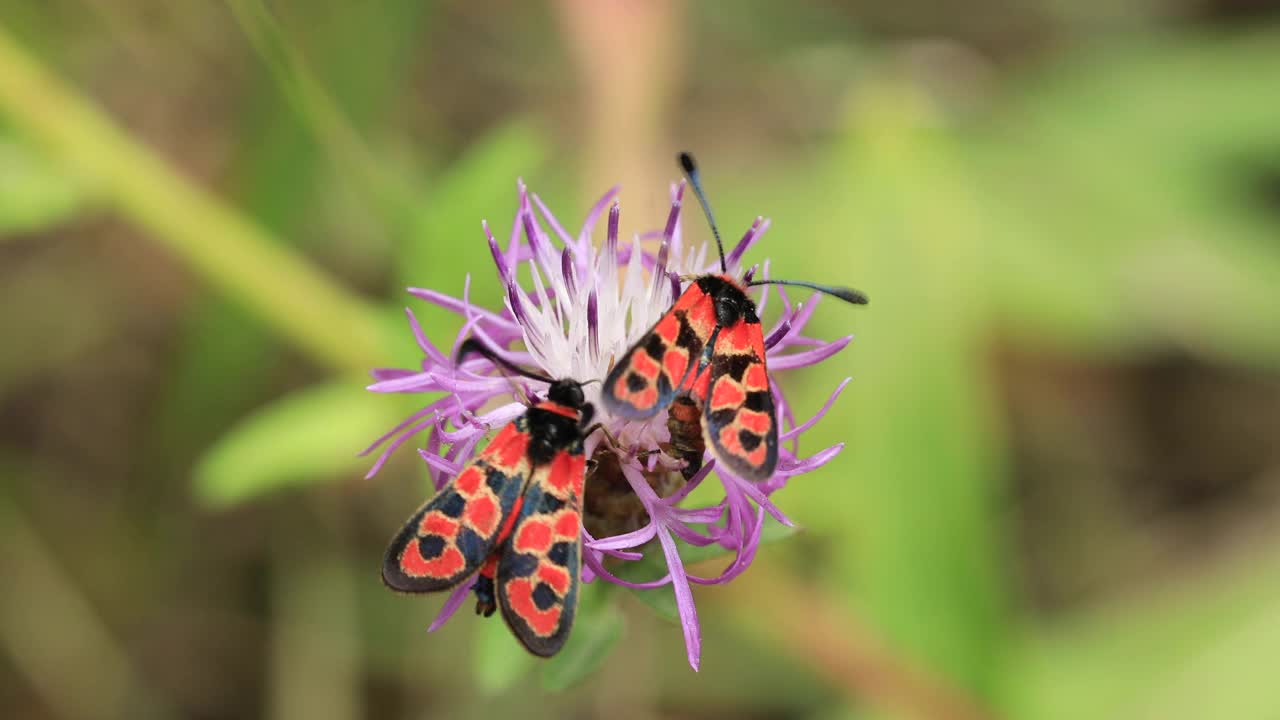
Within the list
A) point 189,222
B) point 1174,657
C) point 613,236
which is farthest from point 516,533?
point 1174,657

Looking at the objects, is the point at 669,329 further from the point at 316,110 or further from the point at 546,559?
the point at 316,110

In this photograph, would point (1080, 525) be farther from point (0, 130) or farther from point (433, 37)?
point (0, 130)

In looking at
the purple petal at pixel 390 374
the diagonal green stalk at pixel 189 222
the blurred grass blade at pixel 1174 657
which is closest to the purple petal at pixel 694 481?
the purple petal at pixel 390 374

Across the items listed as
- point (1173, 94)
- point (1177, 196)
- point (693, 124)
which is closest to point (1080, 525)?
point (1177, 196)

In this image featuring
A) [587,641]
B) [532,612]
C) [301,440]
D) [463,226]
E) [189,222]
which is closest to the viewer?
[532,612]

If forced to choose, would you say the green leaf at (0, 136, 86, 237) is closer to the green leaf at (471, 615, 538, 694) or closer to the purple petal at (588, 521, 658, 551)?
the green leaf at (471, 615, 538, 694)

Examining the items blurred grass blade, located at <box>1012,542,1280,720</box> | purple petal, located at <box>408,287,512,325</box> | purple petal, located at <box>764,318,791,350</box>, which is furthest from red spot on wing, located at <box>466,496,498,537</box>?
blurred grass blade, located at <box>1012,542,1280,720</box>
